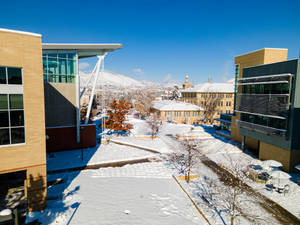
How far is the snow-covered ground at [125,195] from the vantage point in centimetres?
1115

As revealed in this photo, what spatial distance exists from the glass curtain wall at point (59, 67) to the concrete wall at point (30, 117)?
544 inches

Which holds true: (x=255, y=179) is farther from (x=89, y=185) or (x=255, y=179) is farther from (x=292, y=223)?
(x=89, y=185)

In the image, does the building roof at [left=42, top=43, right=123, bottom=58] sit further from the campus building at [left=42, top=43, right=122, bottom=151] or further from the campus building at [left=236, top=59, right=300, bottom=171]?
the campus building at [left=236, top=59, right=300, bottom=171]

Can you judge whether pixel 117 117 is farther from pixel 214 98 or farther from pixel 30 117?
pixel 214 98

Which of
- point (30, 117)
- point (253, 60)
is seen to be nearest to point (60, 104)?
point (30, 117)

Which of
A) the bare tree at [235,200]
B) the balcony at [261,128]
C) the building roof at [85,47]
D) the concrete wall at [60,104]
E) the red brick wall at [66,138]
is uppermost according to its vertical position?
the building roof at [85,47]

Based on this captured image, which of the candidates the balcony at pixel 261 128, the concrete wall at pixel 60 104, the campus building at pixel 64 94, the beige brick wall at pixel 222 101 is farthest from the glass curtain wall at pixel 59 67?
the beige brick wall at pixel 222 101

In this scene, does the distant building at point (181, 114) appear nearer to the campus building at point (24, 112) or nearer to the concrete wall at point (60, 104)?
the concrete wall at point (60, 104)

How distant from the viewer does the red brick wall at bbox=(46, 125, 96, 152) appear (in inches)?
914

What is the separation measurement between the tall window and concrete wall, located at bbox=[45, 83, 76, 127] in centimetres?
1379

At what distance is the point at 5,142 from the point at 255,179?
19.4 m

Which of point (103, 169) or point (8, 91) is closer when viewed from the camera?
point (8, 91)

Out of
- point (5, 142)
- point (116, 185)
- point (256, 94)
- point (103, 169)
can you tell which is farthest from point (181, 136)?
point (5, 142)

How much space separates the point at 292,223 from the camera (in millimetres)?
11836
